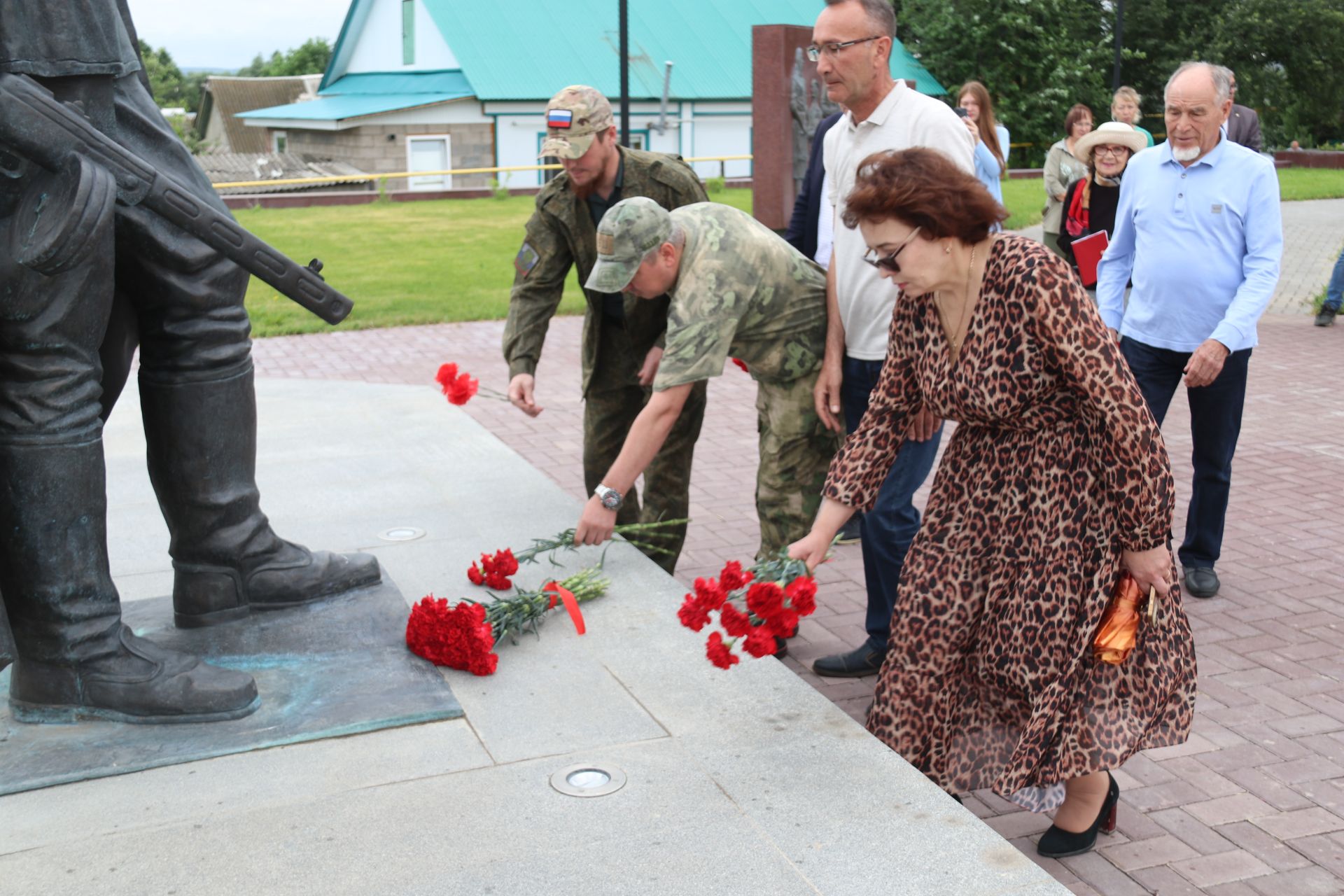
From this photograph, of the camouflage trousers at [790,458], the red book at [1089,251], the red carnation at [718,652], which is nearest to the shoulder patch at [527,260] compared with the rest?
the camouflage trousers at [790,458]

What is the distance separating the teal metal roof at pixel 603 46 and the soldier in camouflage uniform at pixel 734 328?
3119cm

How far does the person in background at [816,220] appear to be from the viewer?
521 cm

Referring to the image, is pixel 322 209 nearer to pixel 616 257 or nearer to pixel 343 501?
pixel 343 501

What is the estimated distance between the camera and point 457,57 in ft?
116

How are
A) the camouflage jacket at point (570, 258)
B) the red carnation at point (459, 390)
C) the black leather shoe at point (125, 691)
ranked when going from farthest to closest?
the camouflage jacket at point (570, 258), the red carnation at point (459, 390), the black leather shoe at point (125, 691)

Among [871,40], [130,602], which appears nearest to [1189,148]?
[871,40]

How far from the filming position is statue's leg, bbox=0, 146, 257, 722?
2.99 metres

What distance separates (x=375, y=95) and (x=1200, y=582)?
35891 mm

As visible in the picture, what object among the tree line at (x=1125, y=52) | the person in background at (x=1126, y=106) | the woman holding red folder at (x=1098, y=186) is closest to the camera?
the woman holding red folder at (x=1098, y=186)

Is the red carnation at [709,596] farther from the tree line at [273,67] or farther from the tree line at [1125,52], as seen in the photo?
the tree line at [273,67]

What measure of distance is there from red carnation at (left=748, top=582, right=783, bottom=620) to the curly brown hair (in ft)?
2.74

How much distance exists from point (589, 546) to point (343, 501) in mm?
1160

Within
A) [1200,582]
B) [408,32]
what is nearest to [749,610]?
[1200,582]

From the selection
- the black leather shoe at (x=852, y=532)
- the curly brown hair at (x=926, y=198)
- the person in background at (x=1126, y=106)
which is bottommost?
the black leather shoe at (x=852, y=532)
